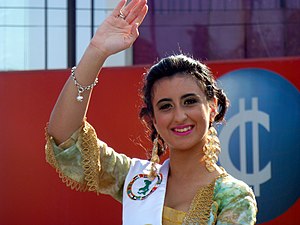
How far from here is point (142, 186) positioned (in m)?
1.58

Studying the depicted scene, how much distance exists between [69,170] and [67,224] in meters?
1.71

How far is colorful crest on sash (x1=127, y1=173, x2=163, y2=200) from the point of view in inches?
61.2

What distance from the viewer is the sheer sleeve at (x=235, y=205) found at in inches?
54.7

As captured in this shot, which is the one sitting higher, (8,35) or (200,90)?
(8,35)

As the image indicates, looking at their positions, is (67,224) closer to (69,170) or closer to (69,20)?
(69,20)

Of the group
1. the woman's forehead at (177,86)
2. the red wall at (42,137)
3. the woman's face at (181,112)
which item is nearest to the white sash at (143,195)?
the woman's face at (181,112)

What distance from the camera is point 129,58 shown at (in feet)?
11.2

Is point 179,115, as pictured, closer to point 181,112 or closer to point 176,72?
point 181,112

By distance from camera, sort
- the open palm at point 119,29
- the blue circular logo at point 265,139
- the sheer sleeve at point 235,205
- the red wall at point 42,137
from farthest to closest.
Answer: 1. the red wall at point 42,137
2. the blue circular logo at point 265,139
3. the open palm at point 119,29
4. the sheer sleeve at point 235,205

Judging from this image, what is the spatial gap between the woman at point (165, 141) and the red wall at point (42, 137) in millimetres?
1501

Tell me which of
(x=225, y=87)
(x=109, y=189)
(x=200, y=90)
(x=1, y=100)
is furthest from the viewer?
(x=1, y=100)

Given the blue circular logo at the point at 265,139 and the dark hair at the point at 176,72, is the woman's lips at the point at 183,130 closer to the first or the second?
the dark hair at the point at 176,72

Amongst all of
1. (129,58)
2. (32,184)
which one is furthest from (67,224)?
(129,58)

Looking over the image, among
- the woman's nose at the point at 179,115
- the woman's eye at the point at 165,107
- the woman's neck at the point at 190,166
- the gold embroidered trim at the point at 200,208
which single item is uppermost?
the woman's eye at the point at 165,107
